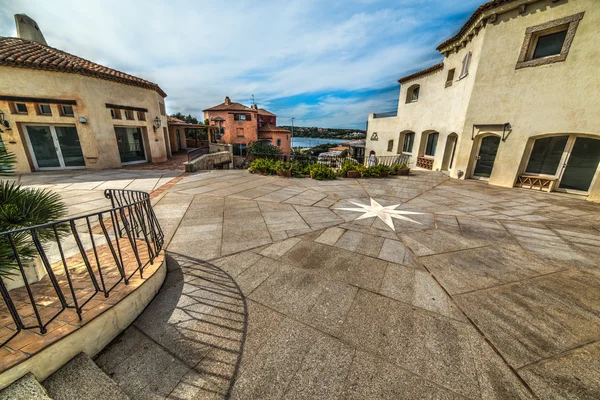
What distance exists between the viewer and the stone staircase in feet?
4.75

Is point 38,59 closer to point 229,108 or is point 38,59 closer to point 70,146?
point 70,146

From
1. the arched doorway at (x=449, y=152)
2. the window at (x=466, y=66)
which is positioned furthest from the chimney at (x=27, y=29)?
the arched doorway at (x=449, y=152)

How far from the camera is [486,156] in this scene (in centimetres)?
952

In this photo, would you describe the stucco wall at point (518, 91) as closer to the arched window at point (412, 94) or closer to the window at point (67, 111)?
Result: the arched window at point (412, 94)

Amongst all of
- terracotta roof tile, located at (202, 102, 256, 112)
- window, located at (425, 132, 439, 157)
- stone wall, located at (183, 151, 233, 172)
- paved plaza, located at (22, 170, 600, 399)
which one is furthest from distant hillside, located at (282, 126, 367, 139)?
paved plaza, located at (22, 170, 600, 399)

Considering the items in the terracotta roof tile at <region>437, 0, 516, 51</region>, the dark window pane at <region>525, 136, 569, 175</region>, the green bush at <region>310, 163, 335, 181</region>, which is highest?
the terracotta roof tile at <region>437, 0, 516, 51</region>

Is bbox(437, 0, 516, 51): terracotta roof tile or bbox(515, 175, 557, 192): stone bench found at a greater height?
bbox(437, 0, 516, 51): terracotta roof tile

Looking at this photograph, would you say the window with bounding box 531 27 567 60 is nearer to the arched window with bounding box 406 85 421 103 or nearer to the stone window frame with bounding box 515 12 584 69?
the stone window frame with bounding box 515 12 584 69

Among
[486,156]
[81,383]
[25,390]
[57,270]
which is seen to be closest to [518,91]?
[486,156]

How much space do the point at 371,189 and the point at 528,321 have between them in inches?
240

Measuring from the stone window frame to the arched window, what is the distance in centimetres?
616

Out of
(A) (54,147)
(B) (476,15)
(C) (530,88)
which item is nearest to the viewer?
(C) (530,88)

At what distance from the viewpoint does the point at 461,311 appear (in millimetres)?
2523

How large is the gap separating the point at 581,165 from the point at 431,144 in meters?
6.31
